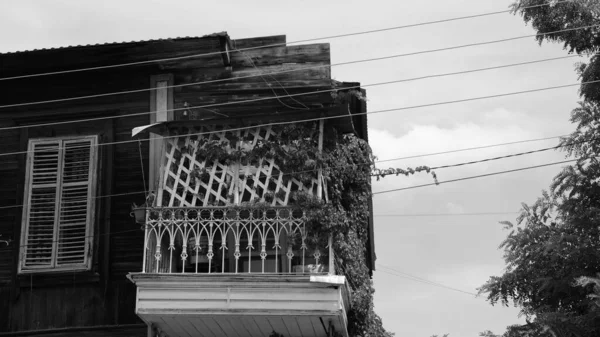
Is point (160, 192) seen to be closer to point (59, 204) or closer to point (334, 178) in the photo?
point (59, 204)

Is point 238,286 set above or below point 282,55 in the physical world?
below

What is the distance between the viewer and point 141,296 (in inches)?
384

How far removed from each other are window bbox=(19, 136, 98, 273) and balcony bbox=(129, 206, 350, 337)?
1486 mm

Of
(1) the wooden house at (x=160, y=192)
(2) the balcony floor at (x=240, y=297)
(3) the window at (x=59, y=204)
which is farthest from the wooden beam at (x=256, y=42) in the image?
(2) the balcony floor at (x=240, y=297)

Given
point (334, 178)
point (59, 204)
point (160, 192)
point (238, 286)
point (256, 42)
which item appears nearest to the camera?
point (238, 286)

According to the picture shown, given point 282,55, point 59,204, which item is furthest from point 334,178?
point 59,204

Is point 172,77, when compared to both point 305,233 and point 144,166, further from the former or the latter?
point 305,233

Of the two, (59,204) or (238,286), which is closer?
(238,286)

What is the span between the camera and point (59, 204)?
11.6 metres

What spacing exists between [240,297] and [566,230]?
18.1ft

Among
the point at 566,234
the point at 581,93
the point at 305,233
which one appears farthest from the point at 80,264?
the point at 581,93

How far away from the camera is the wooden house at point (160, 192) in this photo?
Answer: 983cm

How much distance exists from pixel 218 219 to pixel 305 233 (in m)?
1.08

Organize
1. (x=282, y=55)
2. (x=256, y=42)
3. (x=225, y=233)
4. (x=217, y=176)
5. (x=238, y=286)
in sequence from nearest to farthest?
(x=238, y=286) → (x=225, y=233) → (x=217, y=176) → (x=282, y=55) → (x=256, y=42)
